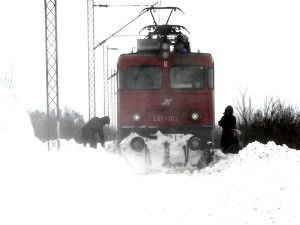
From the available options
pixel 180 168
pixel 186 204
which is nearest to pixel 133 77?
pixel 180 168

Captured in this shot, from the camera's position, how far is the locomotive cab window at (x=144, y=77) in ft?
47.7

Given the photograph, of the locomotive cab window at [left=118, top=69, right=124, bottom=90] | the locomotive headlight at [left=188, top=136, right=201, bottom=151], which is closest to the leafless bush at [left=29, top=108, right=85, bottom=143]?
the locomotive cab window at [left=118, top=69, right=124, bottom=90]

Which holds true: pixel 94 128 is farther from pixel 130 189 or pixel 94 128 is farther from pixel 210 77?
pixel 130 189

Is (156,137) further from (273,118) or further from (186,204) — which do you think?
(273,118)

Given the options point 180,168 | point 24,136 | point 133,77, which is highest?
point 133,77

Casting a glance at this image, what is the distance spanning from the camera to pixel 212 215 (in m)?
7.65

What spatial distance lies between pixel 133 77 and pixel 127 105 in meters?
0.74

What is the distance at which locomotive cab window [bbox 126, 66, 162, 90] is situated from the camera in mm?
14539

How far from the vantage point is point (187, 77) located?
14.7m

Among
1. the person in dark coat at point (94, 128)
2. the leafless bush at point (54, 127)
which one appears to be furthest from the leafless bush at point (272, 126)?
the leafless bush at point (54, 127)

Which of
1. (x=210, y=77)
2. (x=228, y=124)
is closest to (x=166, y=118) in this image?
(x=210, y=77)

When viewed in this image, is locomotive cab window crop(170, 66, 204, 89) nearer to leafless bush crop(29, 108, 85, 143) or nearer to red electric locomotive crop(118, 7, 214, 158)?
red electric locomotive crop(118, 7, 214, 158)

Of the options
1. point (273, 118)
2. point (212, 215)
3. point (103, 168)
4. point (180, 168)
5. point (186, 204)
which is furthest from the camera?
point (273, 118)

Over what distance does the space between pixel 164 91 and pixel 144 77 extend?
24.5 inches
